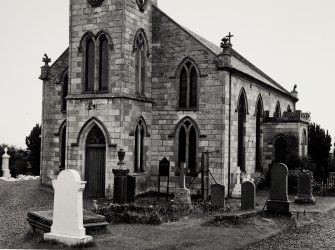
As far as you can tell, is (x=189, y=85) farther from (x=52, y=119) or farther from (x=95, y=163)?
(x=52, y=119)

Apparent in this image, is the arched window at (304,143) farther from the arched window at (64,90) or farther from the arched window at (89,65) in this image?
the arched window at (64,90)

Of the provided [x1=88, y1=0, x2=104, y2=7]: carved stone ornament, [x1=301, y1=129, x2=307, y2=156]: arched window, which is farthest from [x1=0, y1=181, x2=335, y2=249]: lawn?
[x1=301, y1=129, x2=307, y2=156]: arched window

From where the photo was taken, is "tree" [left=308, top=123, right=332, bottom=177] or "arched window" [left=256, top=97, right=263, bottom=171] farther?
"tree" [left=308, top=123, right=332, bottom=177]

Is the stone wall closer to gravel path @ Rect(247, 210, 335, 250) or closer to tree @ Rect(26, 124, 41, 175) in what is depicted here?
tree @ Rect(26, 124, 41, 175)

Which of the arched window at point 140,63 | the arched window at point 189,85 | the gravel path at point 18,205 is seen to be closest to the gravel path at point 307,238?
the gravel path at point 18,205

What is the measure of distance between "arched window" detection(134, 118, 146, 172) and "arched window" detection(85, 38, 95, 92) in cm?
281

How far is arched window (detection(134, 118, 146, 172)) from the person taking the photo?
20.5 metres

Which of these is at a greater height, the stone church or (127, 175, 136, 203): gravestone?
the stone church

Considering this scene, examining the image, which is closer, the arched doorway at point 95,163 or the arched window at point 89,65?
the arched doorway at point 95,163

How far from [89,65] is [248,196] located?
382 inches

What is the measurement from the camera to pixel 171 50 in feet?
70.7

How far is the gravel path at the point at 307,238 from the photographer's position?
11.2m

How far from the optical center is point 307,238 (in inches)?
482

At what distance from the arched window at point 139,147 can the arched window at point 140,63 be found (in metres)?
1.59
